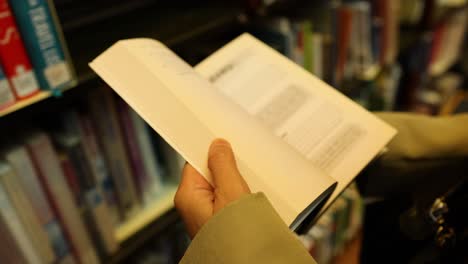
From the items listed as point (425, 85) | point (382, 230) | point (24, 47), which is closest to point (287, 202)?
point (382, 230)

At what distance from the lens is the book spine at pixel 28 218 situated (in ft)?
2.05

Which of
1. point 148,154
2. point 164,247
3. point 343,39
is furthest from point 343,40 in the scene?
point 164,247

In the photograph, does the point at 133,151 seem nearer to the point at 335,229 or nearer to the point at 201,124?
the point at 201,124

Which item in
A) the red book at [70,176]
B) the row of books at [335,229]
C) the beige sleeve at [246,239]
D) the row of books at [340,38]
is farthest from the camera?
the row of books at [335,229]

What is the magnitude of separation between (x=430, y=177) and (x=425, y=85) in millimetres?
1292

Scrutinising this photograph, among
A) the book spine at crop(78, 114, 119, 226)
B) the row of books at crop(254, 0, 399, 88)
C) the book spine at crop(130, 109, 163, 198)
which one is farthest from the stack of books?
the book spine at crop(78, 114, 119, 226)

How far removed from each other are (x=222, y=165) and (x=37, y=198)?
366mm

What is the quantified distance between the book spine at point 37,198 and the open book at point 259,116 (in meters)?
0.20

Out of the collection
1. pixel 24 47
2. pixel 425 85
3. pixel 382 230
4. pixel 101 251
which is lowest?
pixel 425 85

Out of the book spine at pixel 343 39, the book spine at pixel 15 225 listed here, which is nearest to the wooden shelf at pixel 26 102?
the book spine at pixel 15 225

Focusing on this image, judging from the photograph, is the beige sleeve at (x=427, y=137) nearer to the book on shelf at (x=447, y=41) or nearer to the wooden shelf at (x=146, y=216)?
the wooden shelf at (x=146, y=216)

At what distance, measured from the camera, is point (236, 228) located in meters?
0.47

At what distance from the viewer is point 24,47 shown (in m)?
0.58

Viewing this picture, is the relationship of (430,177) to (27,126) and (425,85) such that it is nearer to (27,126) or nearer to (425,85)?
(27,126)
